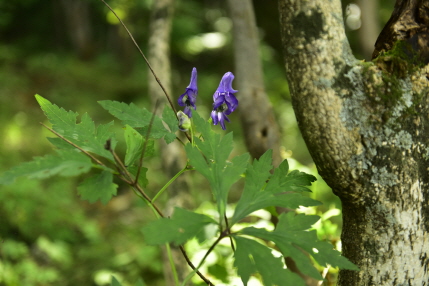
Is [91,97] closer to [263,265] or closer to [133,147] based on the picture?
[133,147]

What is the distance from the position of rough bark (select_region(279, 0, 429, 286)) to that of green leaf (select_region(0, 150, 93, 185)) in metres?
0.64

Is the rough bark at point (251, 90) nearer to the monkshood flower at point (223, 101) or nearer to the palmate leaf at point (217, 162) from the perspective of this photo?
the monkshood flower at point (223, 101)

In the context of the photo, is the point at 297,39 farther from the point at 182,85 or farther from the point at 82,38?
the point at 82,38

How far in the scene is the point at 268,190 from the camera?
3.21 feet

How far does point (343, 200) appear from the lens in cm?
110

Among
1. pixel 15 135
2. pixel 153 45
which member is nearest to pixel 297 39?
pixel 153 45

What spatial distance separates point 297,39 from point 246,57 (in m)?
1.11

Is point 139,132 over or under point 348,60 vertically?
under

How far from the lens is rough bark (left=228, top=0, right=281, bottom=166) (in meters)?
2.00

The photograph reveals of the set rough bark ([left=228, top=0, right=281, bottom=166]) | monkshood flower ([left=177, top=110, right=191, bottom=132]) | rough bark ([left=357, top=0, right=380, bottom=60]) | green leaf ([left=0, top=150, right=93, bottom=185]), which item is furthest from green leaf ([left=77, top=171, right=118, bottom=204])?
rough bark ([left=357, top=0, right=380, bottom=60])

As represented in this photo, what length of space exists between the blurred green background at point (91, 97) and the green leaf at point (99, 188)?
18.4 inches

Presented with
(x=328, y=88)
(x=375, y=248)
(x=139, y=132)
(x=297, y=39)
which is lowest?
(x=375, y=248)

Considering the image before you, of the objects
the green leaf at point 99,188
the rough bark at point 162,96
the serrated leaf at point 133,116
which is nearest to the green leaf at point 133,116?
the serrated leaf at point 133,116

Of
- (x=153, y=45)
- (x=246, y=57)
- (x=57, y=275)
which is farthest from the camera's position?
(x=57, y=275)
